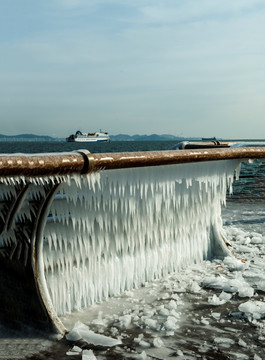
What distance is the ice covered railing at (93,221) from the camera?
296cm

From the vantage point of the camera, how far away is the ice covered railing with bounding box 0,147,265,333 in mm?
2957

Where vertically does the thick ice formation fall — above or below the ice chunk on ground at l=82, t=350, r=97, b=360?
above

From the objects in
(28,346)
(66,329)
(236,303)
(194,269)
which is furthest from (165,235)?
(28,346)

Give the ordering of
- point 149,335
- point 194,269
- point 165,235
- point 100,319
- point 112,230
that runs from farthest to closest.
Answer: point 194,269 < point 165,235 < point 112,230 < point 100,319 < point 149,335

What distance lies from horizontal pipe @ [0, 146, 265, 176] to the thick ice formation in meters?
0.12

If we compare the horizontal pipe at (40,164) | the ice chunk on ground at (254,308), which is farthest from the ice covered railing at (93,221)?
the ice chunk on ground at (254,308)

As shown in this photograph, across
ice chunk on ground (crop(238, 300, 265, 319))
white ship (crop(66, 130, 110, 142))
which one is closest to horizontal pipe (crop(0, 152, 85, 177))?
ice chunk on ground (crop(238, 300, 265, 319))

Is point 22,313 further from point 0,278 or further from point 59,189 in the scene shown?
point 59,189

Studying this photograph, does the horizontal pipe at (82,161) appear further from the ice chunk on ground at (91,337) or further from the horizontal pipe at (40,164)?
the ice chunk on ground at (91,337)

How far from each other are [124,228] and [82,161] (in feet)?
3.67

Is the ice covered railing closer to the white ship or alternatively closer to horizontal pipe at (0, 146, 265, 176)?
horizontal pipe at (0, 146, 265, 176)

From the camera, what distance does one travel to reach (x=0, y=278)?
329cm

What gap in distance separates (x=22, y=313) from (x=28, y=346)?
0.30 meters

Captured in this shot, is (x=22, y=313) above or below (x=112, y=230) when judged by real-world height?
below
